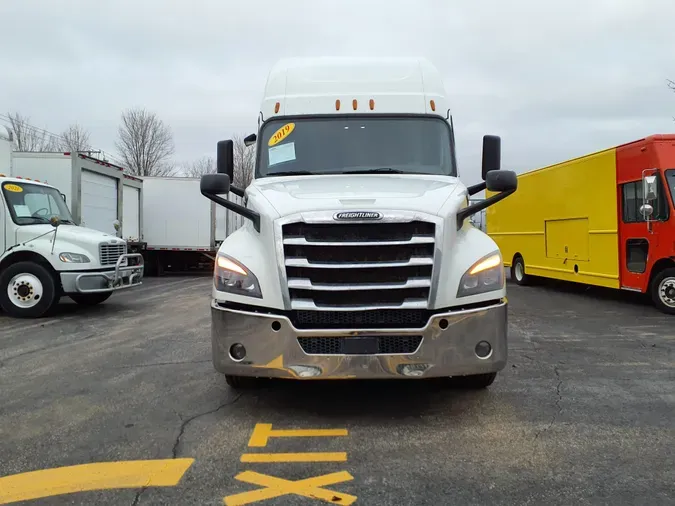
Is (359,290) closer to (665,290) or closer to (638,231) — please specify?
(665,290)

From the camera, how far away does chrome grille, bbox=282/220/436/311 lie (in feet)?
13.1

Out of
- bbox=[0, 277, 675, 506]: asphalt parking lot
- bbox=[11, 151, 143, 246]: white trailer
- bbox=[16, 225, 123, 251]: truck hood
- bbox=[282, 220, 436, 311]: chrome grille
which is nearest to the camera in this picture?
bbox=[0, 277, 675, 506]: asphalt parking lot

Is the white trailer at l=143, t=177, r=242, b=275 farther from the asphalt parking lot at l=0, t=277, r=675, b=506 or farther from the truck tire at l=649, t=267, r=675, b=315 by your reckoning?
the truck tire at l=649, t=267, r=675, b=315

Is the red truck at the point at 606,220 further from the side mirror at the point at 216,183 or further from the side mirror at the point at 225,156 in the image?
the side mirror at the point at 216,183

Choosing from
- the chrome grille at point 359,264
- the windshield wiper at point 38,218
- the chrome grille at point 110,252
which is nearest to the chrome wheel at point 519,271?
the chrome grille at point 110,252

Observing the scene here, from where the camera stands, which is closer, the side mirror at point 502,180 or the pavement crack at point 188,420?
the pavement crack at point 188,420

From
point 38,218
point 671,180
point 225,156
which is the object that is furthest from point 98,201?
point 671,180

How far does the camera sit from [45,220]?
32.8 ft

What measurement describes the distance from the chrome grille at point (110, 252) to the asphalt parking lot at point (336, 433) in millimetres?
3295

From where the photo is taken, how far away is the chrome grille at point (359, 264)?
3.98 metres

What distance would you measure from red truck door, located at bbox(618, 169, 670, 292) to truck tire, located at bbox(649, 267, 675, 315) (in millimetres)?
273

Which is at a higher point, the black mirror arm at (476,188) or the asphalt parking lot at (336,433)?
the black mirror arm at (476,188)

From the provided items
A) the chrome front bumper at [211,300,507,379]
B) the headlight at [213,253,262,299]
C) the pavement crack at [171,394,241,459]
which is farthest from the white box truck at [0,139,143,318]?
the chrome front bumper at [211,300,507,379]

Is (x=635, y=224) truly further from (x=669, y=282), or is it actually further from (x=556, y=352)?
(x=556, y=352)
